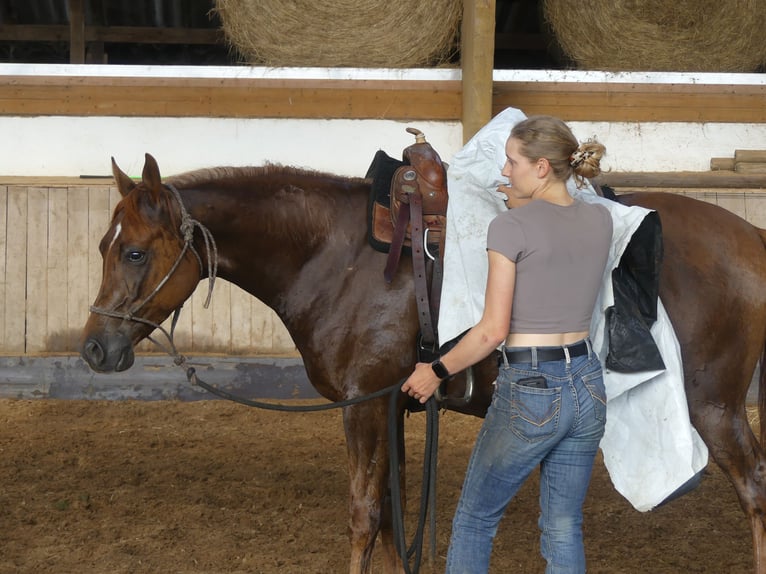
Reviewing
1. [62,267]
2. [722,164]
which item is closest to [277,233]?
[62,267]

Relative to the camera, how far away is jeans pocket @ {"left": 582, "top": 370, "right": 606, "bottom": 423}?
80.9 inches

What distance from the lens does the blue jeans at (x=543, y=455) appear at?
2010 millimetres

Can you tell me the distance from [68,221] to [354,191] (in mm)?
3632

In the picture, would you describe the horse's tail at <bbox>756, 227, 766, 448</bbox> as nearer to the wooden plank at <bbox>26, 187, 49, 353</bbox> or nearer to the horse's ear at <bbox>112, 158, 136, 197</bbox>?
the horse's ear at <bbox>112, 158, 136, 197</bbox>

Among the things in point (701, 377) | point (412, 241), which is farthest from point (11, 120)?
point (701, 377)

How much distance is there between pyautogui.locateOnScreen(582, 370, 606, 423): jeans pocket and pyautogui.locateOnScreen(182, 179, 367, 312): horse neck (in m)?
1.09

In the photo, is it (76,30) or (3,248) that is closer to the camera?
(3,248)

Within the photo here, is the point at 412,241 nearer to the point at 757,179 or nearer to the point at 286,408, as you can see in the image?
the point at 286,408

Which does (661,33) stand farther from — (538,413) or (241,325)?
(538,413)

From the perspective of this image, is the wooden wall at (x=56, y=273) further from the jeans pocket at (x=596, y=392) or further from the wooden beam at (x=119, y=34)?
the jeans pocket at (x=596, y=392)

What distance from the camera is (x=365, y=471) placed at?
108 inches

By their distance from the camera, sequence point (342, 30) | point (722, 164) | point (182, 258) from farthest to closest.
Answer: point (722, 164) < point (342, 30) < point (182, 258)

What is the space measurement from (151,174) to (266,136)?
3.51 meters

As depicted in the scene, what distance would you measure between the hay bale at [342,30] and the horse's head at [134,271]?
11.5 ft
